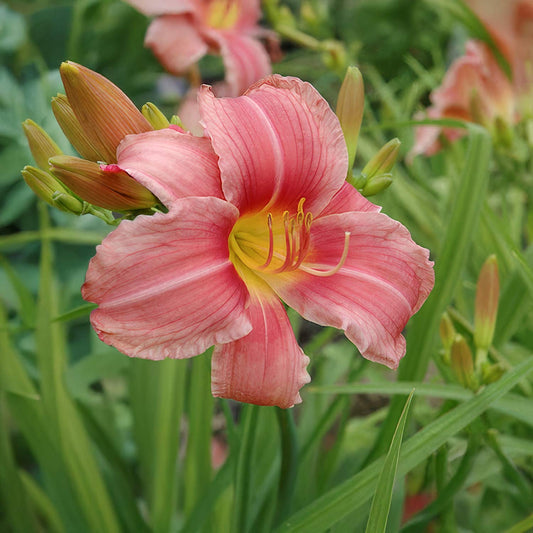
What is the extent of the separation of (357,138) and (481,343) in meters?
0.22

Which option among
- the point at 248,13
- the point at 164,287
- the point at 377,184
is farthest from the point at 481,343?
the point at 248,13

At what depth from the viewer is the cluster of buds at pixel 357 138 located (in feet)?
1.59

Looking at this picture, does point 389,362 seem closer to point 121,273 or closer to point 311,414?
point 121,273

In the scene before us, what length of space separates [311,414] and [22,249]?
68 cm

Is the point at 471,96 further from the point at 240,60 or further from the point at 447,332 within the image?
the point at 447,332

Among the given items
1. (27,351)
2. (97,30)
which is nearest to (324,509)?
(27,351)

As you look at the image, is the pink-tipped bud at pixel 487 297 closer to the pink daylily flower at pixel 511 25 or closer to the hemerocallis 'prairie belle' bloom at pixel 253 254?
the hemerocallis 'prairie belle' bloom at pixel 253 254

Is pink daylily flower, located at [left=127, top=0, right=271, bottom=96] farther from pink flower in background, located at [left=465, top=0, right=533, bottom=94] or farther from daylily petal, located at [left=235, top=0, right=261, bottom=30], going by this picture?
pink flower in background, located at [left=465, top=0, right=533, bottom=94]

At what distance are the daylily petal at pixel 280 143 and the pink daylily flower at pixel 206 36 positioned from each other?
524 millimetres

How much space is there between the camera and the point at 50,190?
458 millimetres

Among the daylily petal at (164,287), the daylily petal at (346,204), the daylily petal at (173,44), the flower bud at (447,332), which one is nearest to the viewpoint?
the daylily petal at (164,287)

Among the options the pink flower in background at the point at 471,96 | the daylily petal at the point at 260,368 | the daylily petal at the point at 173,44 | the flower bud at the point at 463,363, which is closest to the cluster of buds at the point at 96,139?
the daylily petal at the point at 260,368

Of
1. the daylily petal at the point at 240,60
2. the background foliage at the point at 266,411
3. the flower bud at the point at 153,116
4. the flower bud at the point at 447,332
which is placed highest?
the flower bud at the point at 153,116

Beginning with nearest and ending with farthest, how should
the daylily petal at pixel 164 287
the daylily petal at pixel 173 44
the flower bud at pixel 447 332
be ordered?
the daylily petal at pixel 164 287
the flower bud at pixel 447 332
the daylily petal at pixel 173 44
